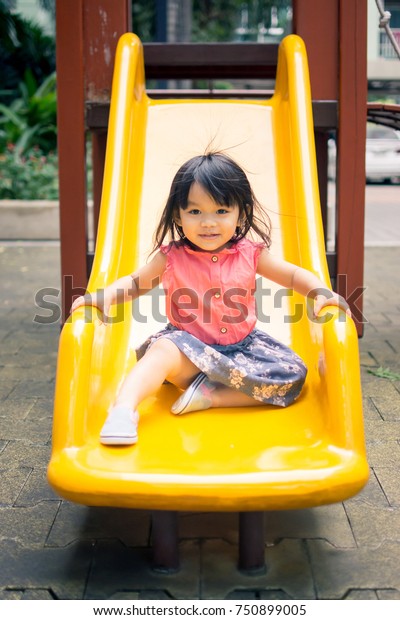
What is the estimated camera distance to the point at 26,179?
388 inches

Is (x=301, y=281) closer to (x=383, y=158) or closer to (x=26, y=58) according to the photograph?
(x=383, y=158)

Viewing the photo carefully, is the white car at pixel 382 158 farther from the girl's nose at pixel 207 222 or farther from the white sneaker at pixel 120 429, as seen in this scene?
the white sneaker at pixel 120 429

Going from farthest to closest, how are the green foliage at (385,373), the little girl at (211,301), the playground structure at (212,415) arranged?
1. the green foliage at (385,373)
2. the little girl at (211,301)
3. the playground structure at (212,415)

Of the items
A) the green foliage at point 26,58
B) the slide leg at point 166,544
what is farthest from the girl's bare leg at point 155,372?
the green foliage at point 26,58

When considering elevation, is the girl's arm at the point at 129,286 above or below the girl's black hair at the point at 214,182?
below

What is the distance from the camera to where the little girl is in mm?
2389

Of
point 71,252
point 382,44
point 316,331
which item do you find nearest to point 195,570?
point 316,331

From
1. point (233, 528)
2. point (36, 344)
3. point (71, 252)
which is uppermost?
point (71, 252)

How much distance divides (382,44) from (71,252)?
28.0 meters

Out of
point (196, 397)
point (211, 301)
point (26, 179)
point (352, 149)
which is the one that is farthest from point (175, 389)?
point (26, 179)

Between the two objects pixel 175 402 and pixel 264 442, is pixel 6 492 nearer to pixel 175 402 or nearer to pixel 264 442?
pixel 175 402

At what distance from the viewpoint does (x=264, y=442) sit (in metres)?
2.20

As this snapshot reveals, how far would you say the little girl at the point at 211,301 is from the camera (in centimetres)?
239

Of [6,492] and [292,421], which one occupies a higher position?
[292,421]
